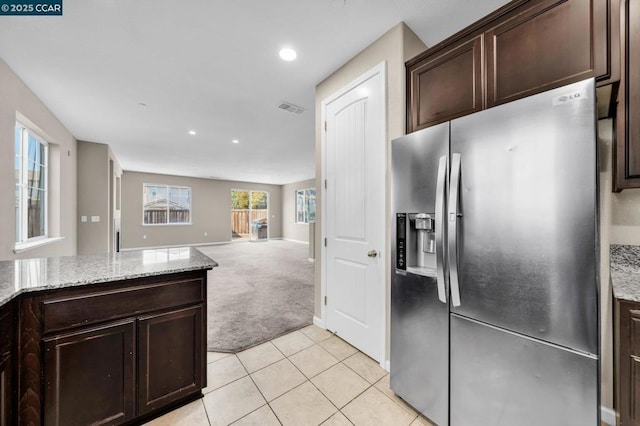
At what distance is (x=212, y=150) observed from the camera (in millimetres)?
5602

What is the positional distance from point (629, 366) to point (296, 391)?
1.76 meters

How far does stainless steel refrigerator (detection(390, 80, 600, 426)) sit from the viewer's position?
1000mm

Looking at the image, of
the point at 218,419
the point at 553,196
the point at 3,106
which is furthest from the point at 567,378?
the point at 3,106

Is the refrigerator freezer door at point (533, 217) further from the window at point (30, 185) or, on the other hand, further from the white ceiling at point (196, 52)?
the window at point (30, 185)

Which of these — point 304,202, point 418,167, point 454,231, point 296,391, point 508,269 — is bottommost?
point 296,391

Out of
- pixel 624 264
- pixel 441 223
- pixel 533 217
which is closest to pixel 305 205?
pixel 441 223

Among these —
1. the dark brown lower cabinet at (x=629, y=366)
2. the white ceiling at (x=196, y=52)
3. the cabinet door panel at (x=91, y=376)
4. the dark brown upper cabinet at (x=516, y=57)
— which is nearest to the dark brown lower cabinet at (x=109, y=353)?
the cabinet door panel at (x=91, y=376)

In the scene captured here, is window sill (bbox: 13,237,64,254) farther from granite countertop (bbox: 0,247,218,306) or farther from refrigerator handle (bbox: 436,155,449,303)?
refrigerator handle (bbox: 436,155,449,303)

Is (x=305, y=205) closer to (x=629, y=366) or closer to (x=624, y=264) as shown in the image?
(x=624, y=264)

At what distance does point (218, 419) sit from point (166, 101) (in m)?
3.46

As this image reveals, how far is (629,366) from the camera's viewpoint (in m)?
1.03

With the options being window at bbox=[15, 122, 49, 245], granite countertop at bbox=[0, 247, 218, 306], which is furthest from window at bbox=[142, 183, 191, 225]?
granite countertop at bbox=[0, 247, 218, 306]

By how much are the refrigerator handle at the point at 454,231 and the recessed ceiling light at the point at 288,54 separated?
1.77 m

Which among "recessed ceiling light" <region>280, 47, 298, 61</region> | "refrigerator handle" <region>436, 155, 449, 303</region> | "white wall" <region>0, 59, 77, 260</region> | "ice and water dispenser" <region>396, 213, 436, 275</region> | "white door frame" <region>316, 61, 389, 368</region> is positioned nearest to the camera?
"refrigerator handle" <region>436, 155, 449, 303</region>
